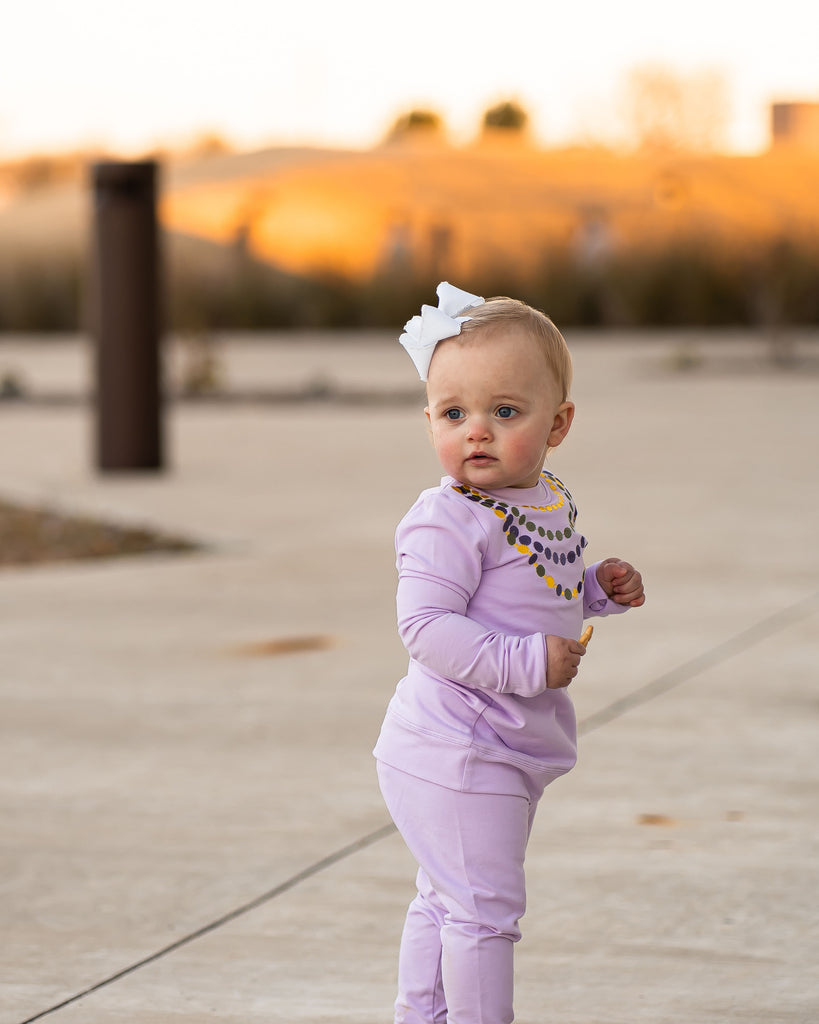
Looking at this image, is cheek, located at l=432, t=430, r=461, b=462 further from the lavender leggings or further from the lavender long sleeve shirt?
the lavender leggings

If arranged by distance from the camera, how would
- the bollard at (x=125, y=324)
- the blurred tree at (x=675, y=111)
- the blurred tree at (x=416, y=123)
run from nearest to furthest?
1. the bollard at (x=125, y=324)
2. the blurred tree at (x=675, y=111)
3. the blurred tree at (x=416, y=123)

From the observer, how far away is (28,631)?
7.43 m

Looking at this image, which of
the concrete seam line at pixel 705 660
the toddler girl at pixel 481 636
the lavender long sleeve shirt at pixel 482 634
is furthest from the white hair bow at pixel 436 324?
the concrete seam line at pixel 705 660

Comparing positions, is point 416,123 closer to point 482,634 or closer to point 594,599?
point 594,599

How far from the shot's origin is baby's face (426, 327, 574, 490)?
117 inches

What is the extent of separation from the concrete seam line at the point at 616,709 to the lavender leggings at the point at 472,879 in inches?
39.2

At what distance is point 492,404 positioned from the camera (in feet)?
9.80

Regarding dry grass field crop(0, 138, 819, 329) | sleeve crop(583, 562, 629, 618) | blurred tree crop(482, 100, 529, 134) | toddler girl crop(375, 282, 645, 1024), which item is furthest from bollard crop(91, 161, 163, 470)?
blurred tree crop(482, 100, 529, 134)

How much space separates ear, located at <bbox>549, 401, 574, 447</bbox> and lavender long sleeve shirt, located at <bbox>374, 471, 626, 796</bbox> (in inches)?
3.9

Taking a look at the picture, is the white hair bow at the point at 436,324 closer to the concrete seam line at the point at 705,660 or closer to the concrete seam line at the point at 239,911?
the concrete seam line at the point at 239,911

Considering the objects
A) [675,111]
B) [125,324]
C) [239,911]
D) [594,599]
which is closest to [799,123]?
[675,111]

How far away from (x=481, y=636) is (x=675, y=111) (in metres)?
47.2

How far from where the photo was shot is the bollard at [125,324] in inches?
512

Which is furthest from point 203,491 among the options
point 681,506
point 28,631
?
point 28,631
